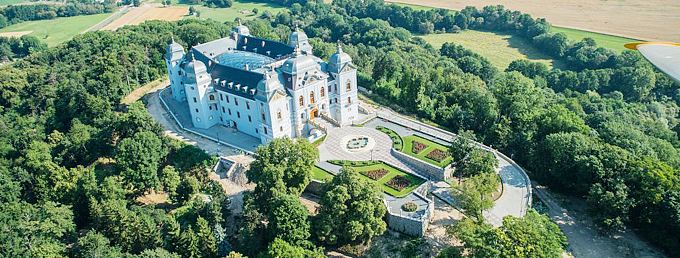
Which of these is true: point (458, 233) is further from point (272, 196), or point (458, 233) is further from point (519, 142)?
point (519, 142)

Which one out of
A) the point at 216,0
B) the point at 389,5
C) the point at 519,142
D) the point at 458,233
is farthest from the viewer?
the point at 216,0

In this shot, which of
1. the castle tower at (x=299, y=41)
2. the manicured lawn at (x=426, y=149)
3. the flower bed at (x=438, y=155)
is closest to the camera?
the manicured lawn at (x=426, y=149)

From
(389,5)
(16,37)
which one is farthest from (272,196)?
(16,37)

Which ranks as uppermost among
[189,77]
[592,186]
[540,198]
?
[189,77]

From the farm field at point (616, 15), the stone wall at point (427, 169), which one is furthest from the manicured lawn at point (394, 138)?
the farm field at point (616, 15)

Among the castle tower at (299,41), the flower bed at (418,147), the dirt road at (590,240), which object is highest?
the castle tower at (299,41)

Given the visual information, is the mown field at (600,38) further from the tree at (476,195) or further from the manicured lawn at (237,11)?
the manicured lawn at (237,11)
